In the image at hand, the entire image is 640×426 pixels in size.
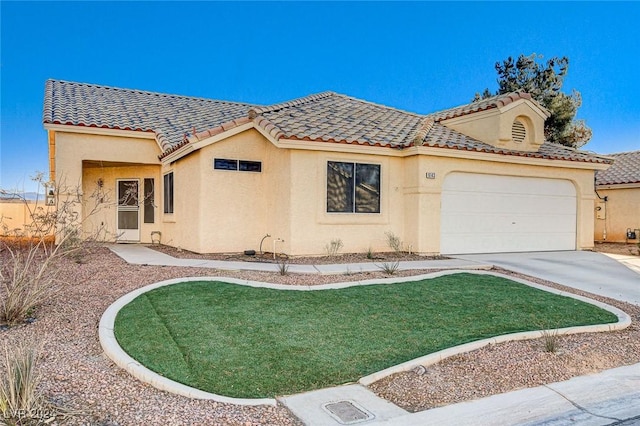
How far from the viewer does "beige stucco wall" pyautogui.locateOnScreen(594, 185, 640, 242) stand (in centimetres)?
2083

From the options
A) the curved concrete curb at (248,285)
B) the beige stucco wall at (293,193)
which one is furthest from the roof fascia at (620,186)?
the curved concrete curb at (248,285)

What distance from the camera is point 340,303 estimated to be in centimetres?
785

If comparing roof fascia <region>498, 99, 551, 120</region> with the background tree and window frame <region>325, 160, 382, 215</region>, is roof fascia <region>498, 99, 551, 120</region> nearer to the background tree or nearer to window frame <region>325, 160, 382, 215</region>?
window frame <region>325, 160, 382, 215</region>

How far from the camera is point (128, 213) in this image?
17594 mm

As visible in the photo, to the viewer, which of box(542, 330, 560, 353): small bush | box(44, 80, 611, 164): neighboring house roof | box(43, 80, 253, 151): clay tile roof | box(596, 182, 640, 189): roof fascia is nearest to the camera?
box(542, 330, 560, 353): small bush

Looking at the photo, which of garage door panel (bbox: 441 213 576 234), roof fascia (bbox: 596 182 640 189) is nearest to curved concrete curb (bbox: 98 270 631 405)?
garage door panel (bbox: 441 213 576 234)

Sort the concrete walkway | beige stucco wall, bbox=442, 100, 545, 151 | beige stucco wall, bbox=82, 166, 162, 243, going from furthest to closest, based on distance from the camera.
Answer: beige stucco wall, bbox=82, 166, 162, 243, beige stucco wall, bbox=442, 100, 545, 151, the concrete walkway

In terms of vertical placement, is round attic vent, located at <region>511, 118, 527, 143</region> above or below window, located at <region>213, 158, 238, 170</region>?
above

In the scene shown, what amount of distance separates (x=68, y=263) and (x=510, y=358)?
9435mm

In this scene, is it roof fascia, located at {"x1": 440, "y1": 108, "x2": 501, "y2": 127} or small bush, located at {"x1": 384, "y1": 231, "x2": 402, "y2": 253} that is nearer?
small bush, located at {"x1": 384, "y1": 231, "x2": 402, "y2": 253}

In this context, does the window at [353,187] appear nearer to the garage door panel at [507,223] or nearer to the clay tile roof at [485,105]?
the garage door panel at [507,223]

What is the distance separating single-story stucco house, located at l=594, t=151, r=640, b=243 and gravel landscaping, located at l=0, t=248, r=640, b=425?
14966mm

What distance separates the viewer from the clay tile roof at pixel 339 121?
1274 centimetres

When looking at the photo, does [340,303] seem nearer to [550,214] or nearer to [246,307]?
[246,307]
